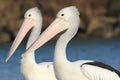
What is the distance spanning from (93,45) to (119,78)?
13.8m

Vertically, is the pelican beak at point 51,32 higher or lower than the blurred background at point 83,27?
lower

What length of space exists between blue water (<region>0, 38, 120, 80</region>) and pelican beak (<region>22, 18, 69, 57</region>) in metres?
4.39

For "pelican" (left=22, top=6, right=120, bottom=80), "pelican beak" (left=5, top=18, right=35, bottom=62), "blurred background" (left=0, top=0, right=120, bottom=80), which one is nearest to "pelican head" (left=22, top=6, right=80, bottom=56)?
"pelican" (left=22, top=6, right=120, bottom=80)

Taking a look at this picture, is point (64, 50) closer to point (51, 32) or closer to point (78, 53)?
point (51, 32)

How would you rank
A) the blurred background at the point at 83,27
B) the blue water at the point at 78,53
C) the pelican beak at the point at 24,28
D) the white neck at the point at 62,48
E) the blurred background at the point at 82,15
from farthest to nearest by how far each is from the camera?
the blurred background at the point at 82,15
the blurred background at the point at 83,27
the blue water at the point at 78,53
the pelican beak at the point at 24,28
the white neck at the point at 62,48

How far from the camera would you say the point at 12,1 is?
27219 mm

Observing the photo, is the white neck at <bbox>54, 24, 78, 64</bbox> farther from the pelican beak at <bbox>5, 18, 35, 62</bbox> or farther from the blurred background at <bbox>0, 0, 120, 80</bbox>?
the blurred background at <bbox>0, 0, 120, 80</bbox>

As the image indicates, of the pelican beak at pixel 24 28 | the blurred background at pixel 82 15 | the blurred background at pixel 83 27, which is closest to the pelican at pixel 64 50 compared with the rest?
the pelican beak at pixel 24 28

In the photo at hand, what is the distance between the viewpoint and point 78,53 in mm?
18812

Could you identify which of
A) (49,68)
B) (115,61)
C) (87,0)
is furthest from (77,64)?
(87,0)

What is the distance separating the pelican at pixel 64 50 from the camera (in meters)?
7.68

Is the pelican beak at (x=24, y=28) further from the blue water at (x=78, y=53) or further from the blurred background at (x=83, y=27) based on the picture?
the blurred background at (x=83, y=27)

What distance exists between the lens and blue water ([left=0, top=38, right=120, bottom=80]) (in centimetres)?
1408

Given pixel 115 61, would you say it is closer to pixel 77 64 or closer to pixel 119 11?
pixel 77 64
